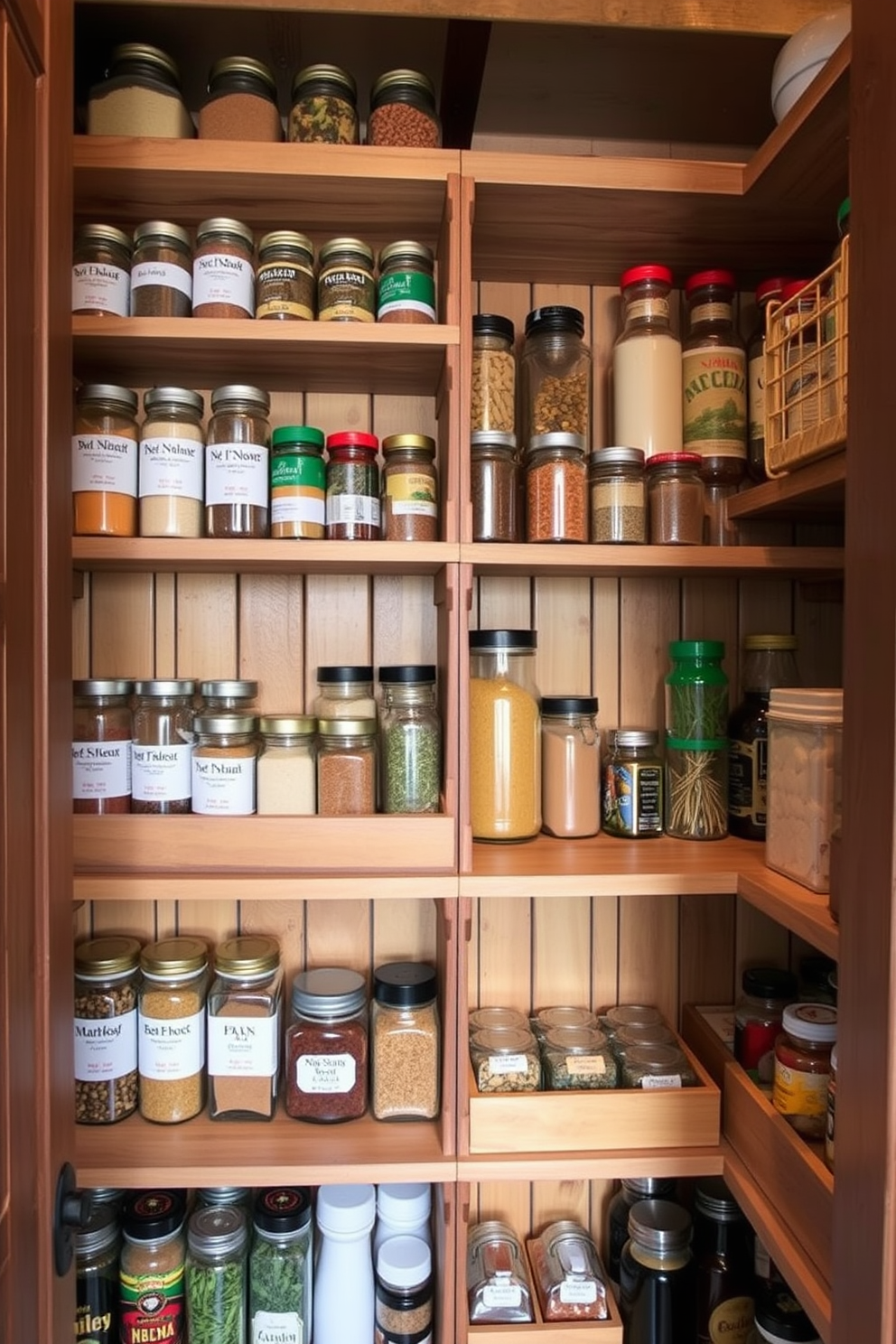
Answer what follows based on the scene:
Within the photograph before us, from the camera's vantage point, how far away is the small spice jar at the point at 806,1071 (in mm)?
900

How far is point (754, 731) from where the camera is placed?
46.1 inches

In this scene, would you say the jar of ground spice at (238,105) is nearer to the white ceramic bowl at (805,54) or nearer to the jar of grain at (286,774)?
the white ceramic bowl at (805,54)

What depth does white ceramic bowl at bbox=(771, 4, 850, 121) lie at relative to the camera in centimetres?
93

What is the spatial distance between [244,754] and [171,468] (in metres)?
0.37

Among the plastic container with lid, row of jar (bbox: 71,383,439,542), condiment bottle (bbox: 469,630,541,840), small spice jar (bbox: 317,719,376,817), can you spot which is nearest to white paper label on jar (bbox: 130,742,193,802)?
small spice jar (bbox: 317,719,376,817)

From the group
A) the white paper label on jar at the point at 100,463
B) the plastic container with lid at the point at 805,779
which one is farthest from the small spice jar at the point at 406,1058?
the white paper label on jar at the point at 100,463

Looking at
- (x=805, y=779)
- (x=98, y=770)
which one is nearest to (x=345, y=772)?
(x=98, y=770)

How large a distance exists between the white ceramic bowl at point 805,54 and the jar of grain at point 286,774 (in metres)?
0.94

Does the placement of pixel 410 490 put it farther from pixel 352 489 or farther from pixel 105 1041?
pixel 105 1041

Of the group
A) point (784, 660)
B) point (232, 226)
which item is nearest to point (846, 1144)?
point (784, 660)

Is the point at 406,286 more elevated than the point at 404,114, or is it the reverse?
the point at 404,114

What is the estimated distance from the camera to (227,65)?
3.41ft

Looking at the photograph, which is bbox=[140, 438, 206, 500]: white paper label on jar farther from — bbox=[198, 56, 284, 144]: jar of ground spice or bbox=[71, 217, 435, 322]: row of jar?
bbox=[198, 56, 284, 144]: jar of ground spice

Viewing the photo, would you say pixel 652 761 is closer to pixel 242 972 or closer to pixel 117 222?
pixel 242 972
